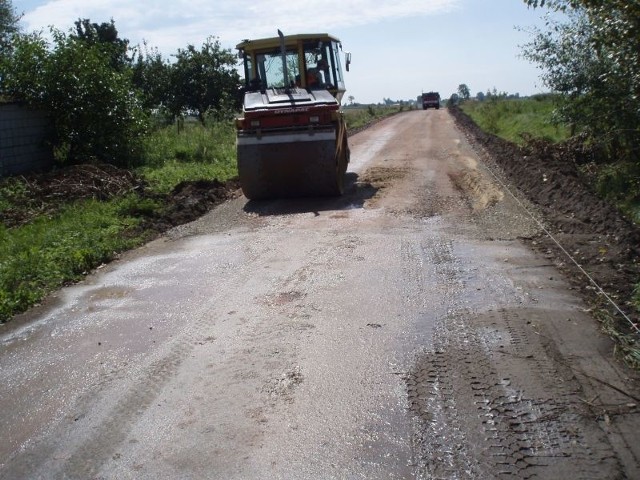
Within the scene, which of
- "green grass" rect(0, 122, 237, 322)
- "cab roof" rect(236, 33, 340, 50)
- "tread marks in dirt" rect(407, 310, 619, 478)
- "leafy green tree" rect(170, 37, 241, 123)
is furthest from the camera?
"leafy green tree" rect(170, 37, 241, 123)

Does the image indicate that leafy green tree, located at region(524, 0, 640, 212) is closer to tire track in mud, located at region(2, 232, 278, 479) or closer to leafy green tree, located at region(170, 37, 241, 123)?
tire track in mud, located at region(2, 232, 278, 479)

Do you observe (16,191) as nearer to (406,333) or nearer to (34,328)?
(34,328)

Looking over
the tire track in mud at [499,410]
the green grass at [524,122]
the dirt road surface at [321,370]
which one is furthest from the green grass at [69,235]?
the green grass at [524,122]

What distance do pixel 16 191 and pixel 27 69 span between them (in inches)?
199

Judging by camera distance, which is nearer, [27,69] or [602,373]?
[602,373]

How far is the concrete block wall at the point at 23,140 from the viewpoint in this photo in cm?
1574

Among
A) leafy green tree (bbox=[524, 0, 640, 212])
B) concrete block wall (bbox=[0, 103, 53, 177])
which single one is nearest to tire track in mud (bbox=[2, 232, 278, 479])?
leafy green tree (bbox=[524, 0, 640, 212])

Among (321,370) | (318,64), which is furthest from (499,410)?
(318,64)

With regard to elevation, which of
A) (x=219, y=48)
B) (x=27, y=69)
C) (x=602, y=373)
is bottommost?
(x=602, y=373)

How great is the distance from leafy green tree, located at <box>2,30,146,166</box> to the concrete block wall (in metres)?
0.36

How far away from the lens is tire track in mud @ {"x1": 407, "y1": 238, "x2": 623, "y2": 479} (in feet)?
12.8

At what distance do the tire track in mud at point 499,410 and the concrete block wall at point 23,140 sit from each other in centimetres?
1298

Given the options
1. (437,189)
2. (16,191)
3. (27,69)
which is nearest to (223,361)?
(437,189)

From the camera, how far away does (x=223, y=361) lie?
5.54 metres
